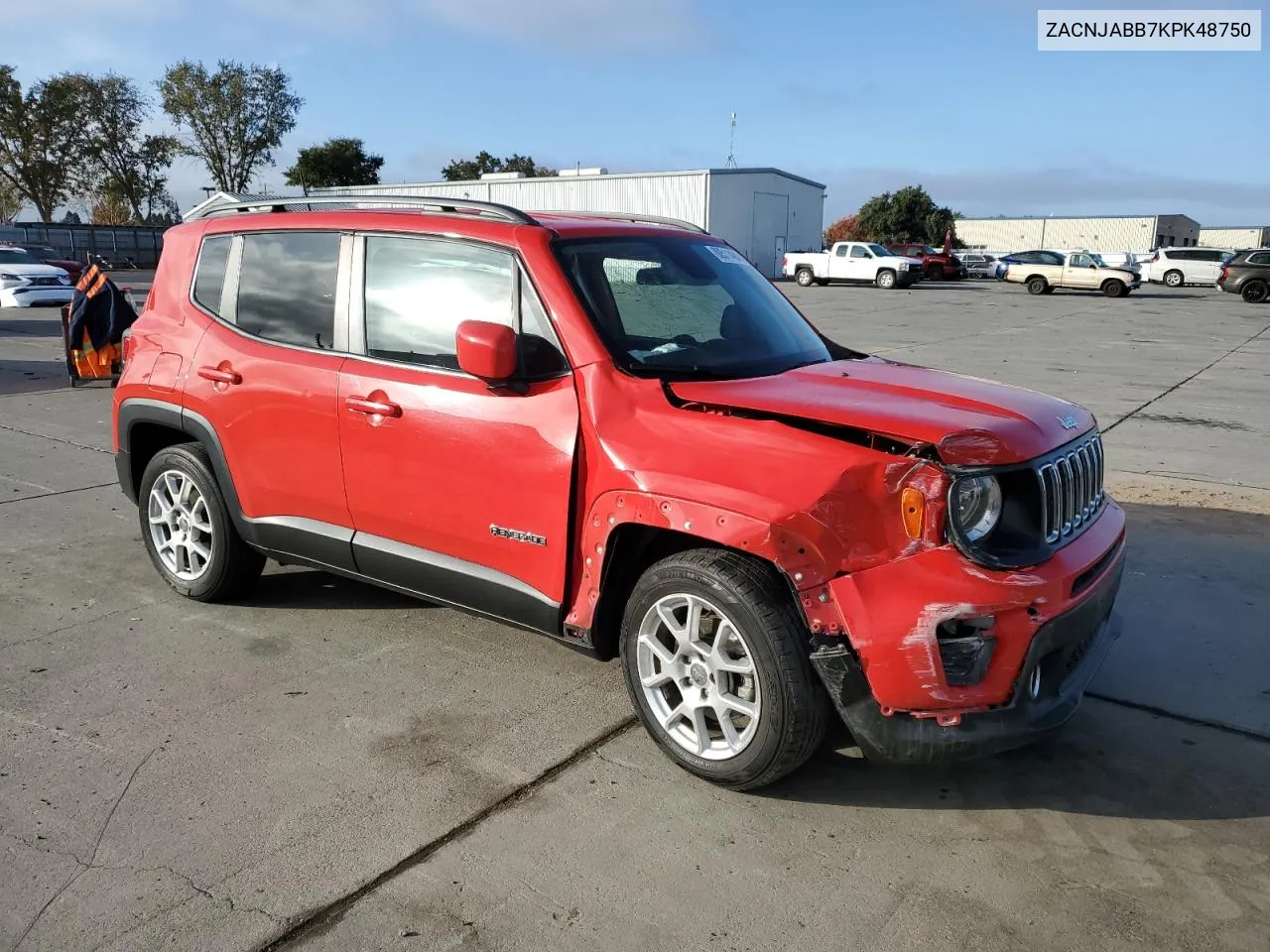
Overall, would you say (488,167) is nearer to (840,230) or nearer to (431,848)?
(840,230)

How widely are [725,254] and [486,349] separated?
167 centimetres

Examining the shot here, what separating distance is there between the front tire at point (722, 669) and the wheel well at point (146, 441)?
114 inches

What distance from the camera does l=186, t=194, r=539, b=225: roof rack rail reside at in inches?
155

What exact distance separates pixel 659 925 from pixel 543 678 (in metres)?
1.58

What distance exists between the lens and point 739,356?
13.0ft

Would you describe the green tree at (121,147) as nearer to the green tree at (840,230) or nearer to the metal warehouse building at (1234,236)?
the green tree at (840,230)

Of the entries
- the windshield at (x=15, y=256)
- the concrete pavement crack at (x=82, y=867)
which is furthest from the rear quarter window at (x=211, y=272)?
the windshield at (x=15, y=256)

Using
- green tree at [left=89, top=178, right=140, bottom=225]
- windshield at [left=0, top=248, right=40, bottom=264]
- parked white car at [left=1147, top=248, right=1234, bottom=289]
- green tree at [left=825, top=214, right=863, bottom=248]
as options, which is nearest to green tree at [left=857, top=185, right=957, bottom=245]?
green tree at [left=825, top=214, right=863, bottom=248]

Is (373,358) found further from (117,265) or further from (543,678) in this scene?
(117,265)

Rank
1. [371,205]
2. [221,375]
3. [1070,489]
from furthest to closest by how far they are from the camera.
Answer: [221,375], [371,205], [1070,489]

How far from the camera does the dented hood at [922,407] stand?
3012 millimetres

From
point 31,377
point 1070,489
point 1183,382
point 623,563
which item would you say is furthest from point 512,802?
point 1183,382

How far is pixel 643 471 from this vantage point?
3283mm

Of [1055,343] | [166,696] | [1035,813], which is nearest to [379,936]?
[166,696]
